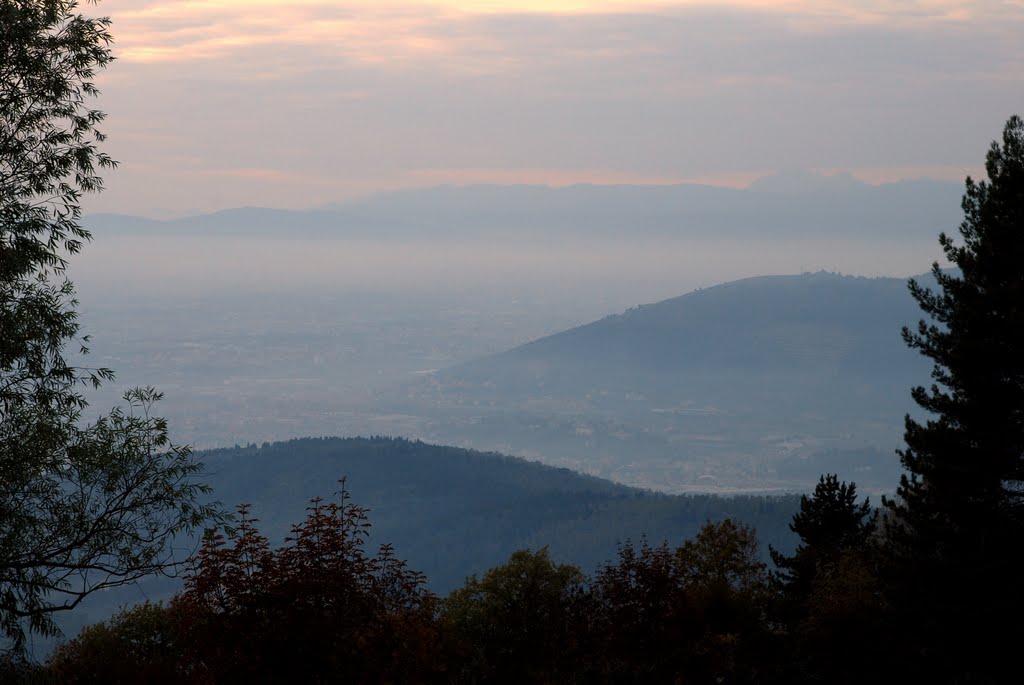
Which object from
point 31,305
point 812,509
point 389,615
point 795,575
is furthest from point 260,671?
point 812,509

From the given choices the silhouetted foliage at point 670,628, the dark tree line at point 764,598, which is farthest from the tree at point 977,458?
the silhouetted foliage at point 670,628

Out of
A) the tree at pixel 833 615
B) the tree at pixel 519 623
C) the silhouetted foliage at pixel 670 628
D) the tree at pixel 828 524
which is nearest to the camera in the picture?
the tree at pixel 519 623

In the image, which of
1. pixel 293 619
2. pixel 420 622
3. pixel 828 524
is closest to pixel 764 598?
pixel 828 524

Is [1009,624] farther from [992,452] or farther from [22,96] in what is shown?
[22,96]

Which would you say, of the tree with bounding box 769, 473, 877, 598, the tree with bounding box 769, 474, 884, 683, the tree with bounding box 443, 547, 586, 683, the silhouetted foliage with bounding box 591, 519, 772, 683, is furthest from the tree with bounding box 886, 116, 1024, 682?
the tree with bounding box 769, 473, 877, 598

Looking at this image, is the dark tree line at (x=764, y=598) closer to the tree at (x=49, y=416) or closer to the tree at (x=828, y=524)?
the tree at (x=49, y=416)

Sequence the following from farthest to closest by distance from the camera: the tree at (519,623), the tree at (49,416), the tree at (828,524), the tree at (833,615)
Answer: the tree at (828,524) → the tree at (833,615) → the tree at (519,623) → the tree at (49,416)

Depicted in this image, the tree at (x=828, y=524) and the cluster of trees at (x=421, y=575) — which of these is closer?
the cluster of trees at (x=421, y=575)
